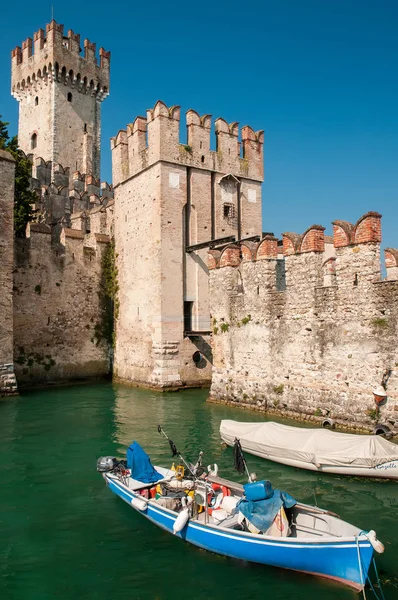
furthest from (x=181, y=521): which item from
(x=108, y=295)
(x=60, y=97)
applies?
(x=60, y=97)

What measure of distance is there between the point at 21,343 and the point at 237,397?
36.6 ft

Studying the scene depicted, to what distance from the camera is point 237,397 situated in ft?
61.8

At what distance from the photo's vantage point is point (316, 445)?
37.6 ft

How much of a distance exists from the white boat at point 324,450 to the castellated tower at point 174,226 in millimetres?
10766

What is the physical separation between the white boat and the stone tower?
125 ft

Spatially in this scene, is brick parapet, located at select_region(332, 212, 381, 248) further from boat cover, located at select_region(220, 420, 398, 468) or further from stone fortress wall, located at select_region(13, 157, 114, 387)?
stone fortress wall, located at select_region(13, 157, 114, 387)

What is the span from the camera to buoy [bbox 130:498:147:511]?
8797 mm

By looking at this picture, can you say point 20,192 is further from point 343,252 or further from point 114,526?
→ point 114,526

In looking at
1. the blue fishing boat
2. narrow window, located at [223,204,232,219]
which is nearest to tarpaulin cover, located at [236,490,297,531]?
the blue fishing boat

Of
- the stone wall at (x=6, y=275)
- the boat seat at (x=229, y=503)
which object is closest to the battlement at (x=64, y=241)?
the stone wall at (x=6, y=275)

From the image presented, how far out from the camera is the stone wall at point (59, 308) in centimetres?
2481

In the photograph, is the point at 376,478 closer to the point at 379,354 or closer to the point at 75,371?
the point at 379,354

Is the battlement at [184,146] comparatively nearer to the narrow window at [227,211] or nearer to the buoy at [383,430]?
the narrow window at [227,211]

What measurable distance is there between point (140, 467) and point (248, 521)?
286cm
